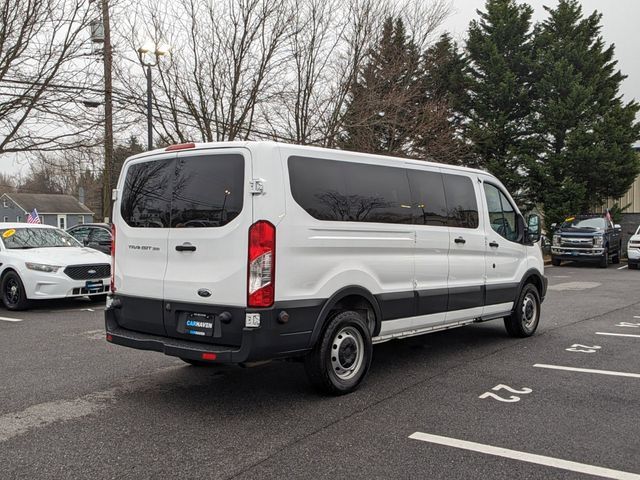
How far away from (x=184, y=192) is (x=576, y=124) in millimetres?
25925

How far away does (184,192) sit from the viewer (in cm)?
510

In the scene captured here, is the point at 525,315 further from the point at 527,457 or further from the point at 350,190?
the point at 527,457

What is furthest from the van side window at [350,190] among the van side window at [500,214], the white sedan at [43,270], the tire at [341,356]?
the white sedan at [43,270]

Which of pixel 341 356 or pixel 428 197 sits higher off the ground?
pixel 428 197

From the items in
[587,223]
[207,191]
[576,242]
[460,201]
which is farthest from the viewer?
[587,223]

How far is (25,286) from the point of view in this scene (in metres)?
10.4

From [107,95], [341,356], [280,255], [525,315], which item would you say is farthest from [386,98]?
[280,255]

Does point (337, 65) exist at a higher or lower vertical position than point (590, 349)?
higher

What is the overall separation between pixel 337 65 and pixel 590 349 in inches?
554

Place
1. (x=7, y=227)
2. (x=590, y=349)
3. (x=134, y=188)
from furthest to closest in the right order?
1. (x=7, y=227)
2. (x=590, y=349)
3. (x=134, y=188)

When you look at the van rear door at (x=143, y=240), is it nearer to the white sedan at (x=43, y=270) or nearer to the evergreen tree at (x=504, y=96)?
the white sedan at (x=43, y=270)

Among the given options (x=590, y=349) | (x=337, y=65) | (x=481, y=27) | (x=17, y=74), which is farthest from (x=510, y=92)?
(x=590, y=349)

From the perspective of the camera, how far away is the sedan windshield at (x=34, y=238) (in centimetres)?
1137

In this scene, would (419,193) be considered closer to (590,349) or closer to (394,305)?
(394,305)
